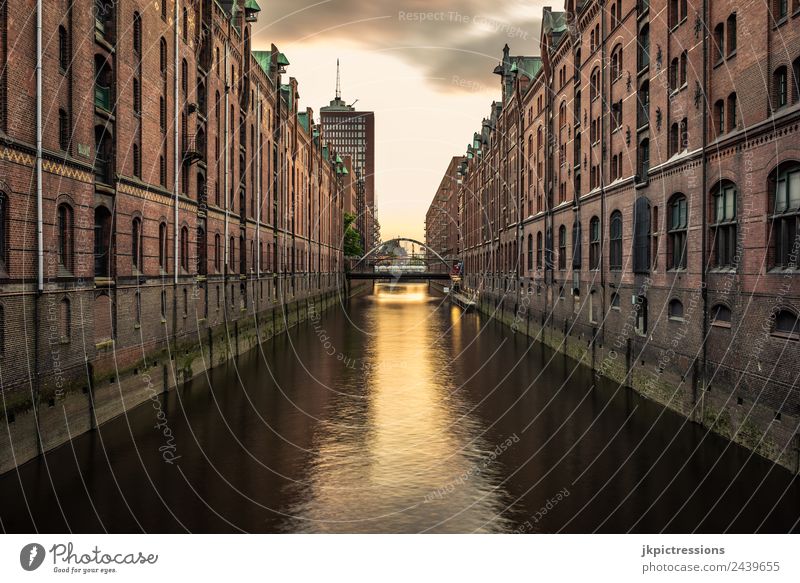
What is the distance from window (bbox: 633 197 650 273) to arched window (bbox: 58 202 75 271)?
19422 mm

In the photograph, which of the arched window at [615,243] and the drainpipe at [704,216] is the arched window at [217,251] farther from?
the drainpipe at [704,216]

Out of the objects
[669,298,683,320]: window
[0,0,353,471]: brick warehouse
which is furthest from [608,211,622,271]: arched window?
[0,0,353,471]: brick warehouse

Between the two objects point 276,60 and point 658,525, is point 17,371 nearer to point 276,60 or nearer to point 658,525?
point 658,525

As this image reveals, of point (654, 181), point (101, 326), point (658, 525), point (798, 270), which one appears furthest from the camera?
point (654, 181)

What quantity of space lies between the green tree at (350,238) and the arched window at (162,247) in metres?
78.9

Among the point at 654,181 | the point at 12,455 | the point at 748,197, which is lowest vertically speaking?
the point at 12,455

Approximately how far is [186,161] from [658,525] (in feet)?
76.6

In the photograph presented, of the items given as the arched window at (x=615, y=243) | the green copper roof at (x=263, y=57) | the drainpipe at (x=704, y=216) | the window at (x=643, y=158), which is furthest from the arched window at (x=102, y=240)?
the green copper roof at (x=263, y=57)

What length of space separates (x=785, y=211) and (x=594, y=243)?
16.3 meters

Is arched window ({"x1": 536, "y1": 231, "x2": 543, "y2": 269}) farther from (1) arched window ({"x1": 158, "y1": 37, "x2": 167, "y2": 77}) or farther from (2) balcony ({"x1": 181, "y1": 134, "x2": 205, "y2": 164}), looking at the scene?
(1) arched window ({"x1": 158, "y1": 37, "x2": 167, "y2": 77})

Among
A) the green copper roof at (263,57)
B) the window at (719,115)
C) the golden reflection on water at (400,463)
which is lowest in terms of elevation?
the golden reflection on water at (400,463)

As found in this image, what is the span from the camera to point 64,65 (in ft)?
54.9

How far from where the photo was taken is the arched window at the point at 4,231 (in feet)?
46.3

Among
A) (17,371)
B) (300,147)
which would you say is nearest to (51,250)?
(17,371)
